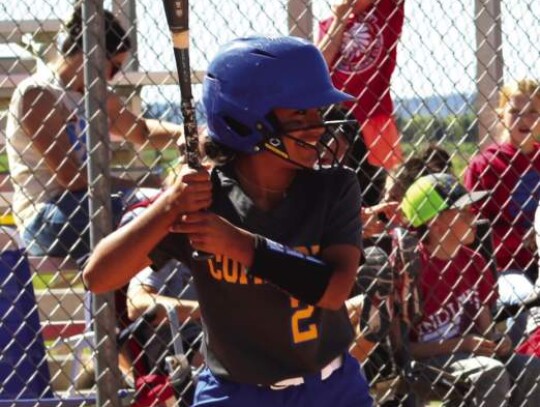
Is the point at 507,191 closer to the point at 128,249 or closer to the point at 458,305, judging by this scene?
the point at 458,305

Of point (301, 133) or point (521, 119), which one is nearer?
point (301, 133)

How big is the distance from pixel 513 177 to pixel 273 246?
3.33m

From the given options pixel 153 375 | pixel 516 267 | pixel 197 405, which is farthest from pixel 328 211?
pixel 516 267

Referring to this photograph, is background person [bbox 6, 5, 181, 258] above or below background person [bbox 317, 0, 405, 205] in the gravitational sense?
below

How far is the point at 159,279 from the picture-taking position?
208 inches

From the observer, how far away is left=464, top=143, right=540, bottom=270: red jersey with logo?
6.09m

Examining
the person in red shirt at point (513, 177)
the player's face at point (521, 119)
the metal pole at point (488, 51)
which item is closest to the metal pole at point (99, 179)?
the metal pole at point (488, 51)

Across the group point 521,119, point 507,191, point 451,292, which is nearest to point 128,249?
point 451,292

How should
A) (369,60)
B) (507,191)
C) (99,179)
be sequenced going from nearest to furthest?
1. (99,179)
2. (369,60)
3. (507,191)

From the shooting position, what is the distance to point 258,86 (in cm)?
318

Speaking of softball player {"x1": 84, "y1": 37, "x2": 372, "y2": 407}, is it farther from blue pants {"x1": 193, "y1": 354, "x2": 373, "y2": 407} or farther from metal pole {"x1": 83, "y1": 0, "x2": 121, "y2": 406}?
metal pole {"x1": 83, "y1": 0, "x2": 121, "y2": 406}

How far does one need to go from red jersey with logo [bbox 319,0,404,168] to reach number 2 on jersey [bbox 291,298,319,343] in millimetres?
2412

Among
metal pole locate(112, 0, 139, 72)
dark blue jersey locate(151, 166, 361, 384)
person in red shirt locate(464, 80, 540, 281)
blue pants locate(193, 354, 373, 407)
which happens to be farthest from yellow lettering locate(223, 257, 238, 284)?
person in red shirt locate(464, 80, 540, 281)

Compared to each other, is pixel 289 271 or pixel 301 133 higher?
pixel 301 133
